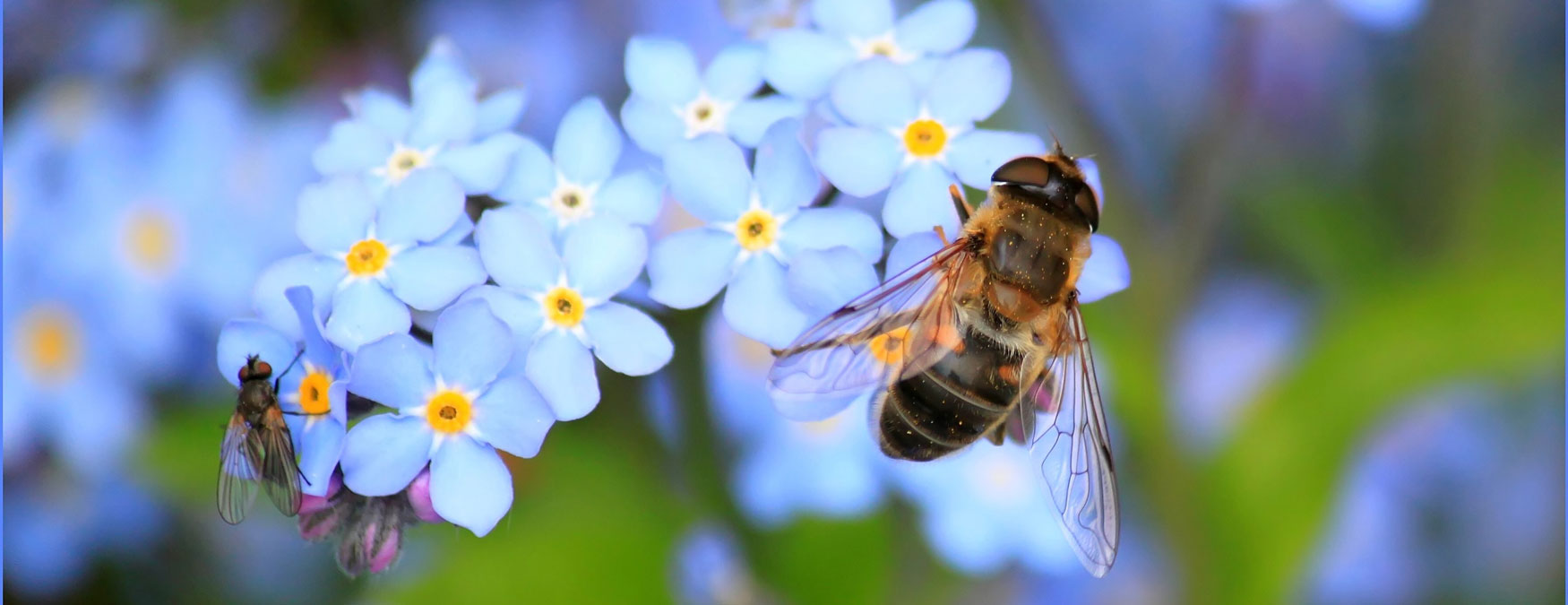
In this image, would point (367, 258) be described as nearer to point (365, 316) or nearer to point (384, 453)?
point (365, 316)

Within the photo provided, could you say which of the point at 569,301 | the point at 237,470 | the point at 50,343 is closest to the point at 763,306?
the point at 569,301

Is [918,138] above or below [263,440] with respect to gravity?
above

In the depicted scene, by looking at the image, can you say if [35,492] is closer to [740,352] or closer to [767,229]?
[740,352]

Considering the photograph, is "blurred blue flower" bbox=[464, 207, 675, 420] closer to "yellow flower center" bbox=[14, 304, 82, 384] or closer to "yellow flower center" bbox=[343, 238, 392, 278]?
"yellow flower center" bbox=[343, 238, 392, 278]

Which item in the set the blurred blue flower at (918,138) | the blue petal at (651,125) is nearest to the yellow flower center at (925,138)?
the blurred blue flower at (918,138)

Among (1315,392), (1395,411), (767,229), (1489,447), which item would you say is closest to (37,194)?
(767,229)

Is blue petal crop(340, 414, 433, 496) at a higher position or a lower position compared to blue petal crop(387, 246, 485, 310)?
lower

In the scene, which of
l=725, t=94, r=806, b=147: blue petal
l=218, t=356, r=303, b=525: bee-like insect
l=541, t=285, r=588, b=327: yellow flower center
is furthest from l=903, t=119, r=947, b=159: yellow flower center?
l=218, t=356, r=303, b=525: bee-like insect
